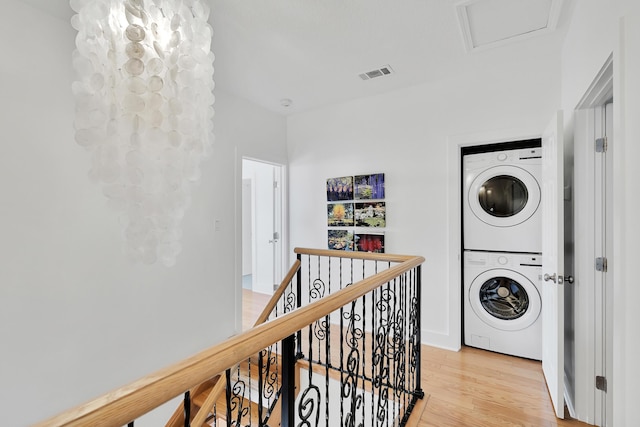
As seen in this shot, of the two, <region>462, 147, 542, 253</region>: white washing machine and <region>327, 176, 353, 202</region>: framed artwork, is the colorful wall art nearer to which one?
<region>327, 176, 353, 202</region>: framed artwork

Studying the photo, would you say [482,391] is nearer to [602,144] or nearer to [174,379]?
[602,144]

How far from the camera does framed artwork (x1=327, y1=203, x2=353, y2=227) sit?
11.3ft

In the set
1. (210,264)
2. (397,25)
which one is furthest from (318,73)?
(210,264)

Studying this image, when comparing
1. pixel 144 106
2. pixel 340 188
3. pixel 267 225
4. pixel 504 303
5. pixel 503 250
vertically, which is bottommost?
pixel 504 303

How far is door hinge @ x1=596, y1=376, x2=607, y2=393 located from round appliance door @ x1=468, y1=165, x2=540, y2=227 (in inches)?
51.1

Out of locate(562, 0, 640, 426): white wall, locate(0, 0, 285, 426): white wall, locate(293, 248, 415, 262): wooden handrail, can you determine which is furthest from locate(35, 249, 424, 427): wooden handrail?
locate(0, 0, 285, 426): white wall

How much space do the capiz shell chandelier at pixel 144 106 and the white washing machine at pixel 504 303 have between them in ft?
8.67

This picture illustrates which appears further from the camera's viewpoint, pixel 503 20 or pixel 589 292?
pixel 503 20

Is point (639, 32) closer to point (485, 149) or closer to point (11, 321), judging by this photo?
point (485, 149)

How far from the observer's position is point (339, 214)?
3.52 meters

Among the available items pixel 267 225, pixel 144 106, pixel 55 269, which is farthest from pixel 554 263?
pixel 267 225

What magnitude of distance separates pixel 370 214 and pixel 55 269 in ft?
8.86

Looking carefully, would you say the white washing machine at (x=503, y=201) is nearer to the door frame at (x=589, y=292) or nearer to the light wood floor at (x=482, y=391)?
the door frame at (x=589, y=292)

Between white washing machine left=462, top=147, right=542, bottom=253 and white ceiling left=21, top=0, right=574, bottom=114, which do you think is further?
white washing machine left=462, top=147, right=542, bottom=253
